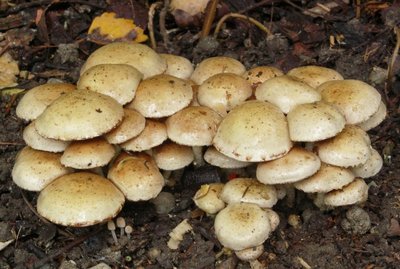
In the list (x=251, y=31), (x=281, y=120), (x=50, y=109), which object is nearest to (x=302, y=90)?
(x=281, y=120)

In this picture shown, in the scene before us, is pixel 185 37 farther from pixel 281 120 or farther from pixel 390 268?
pixel 390 268

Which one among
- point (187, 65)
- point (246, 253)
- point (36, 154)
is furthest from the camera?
point (187, 65)

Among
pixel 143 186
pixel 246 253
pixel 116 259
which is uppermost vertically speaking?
pixel 143 186

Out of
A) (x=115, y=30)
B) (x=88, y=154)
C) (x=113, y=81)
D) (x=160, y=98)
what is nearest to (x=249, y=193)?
(x=160, y=98)

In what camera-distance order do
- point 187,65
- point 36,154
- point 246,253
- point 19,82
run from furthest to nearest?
point 19,82 → point 187,65 → point 36,154 → point 246,253

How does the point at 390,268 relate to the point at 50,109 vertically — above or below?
below

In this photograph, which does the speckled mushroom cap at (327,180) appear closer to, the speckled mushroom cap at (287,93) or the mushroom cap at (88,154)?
the speckled mushroom cap at (287,93)

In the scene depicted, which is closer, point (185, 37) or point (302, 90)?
point (302, 90)
